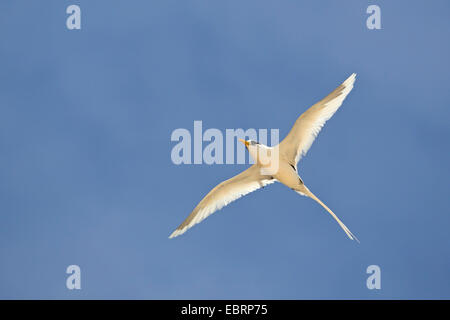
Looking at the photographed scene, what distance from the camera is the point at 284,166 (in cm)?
1528

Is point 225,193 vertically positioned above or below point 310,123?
below

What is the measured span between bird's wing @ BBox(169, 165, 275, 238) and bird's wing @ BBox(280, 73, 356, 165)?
1383 mm

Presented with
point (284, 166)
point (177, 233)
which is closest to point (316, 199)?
point (284, 166)

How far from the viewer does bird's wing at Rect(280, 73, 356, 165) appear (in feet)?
47.6

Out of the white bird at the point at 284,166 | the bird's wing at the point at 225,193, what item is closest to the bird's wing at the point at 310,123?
the white bird at the point at 284,166

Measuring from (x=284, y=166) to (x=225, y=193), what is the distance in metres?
2.12

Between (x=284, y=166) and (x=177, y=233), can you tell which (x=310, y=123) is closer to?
(x=284, y=166)

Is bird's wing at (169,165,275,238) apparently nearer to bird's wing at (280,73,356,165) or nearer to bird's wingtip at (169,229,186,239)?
bird's wingtip at (169,229,186,239)

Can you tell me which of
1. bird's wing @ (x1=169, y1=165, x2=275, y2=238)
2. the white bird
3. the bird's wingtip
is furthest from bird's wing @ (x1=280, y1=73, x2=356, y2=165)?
the bird's wingtip

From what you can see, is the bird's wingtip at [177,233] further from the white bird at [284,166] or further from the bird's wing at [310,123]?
the bird's wing at [310,123]

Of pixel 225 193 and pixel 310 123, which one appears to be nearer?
pixel 310 123

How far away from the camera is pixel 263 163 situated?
613 inches
